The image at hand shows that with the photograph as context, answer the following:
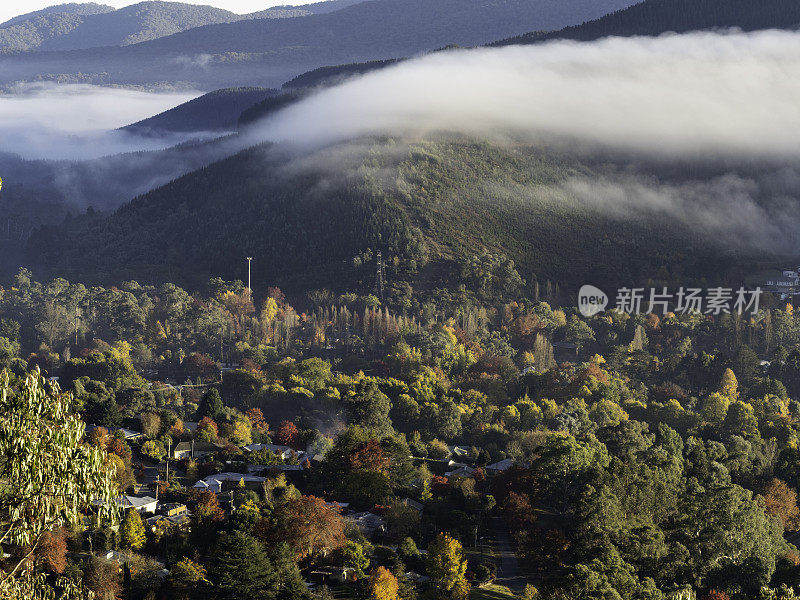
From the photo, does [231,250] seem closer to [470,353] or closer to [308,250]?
[308,250]

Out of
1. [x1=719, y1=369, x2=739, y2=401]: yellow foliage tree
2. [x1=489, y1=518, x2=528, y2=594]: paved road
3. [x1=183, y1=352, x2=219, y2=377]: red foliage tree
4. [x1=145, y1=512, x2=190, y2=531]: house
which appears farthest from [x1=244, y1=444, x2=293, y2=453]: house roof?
[x1=719, y1=369, x2=739, y2=401]: yellow foliage tree

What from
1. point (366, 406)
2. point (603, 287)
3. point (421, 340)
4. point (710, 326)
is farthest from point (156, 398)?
point (603, 287)

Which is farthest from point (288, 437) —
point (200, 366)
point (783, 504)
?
point (200, 366)

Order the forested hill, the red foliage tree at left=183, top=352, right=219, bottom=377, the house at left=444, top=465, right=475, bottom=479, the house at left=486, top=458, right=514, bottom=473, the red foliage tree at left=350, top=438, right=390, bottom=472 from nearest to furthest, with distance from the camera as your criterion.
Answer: the red foliage tree at left=350, top=438, right=390, bottom=472 → the house at left=444, top=465, right=475, bottom=479 → the house at left=486, top=458, right=514, bottom=473 → the red foliage tree at left=183, top=352, right=219, bottom=377 → the forested hill

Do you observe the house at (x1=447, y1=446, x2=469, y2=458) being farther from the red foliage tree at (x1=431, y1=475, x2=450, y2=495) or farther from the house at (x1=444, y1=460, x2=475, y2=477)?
the red foliage tree at (x1=431, y1=475, x2=450, y2=495)

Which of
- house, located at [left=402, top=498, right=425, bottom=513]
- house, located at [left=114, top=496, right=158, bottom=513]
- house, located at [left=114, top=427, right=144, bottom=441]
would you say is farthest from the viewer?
house, located at [left=114, top=427, right=144, bottom=441]

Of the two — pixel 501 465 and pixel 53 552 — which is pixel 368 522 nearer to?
pixel 501 465
